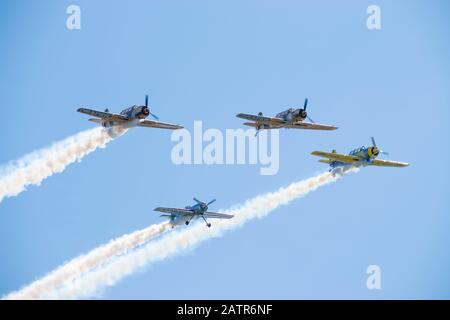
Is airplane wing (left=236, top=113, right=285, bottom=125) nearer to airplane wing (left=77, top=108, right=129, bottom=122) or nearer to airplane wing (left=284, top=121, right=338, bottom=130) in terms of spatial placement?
airplane wing (left=284, top=121, right=338, bottom=130)

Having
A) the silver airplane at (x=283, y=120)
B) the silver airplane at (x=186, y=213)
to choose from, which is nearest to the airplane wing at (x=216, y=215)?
the silver airplane at (x=186, y=213)

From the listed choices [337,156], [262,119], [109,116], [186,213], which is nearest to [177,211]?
[186,213]

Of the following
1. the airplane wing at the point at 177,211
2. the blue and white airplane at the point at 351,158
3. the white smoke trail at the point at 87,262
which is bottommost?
the white smoke trail at the point at 87,262

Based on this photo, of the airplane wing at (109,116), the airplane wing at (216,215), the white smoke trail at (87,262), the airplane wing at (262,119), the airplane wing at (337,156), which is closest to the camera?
the white smoke trail at (87,262)

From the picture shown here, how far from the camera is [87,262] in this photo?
85.6m

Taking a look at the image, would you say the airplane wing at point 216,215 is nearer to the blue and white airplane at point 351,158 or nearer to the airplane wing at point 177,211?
the airplane wing at point 177,211

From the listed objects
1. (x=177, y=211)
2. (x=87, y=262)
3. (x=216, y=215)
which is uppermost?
(x=216, y=215)

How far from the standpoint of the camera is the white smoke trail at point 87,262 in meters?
82.2

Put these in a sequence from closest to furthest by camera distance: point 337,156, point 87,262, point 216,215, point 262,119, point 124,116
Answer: point 124,116, point 87,262, point 262,119, point 337,156, point 216,215

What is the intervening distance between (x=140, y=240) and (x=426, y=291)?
229 ft

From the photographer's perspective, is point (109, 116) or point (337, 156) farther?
point (337, 156)

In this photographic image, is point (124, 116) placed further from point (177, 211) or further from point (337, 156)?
point (337, 156)
